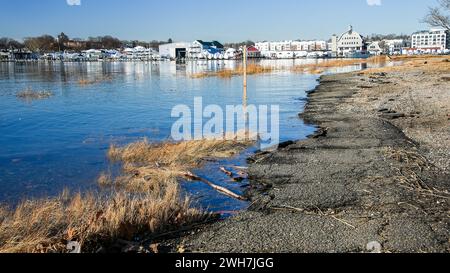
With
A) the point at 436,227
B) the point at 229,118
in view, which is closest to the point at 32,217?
the point at 436,227

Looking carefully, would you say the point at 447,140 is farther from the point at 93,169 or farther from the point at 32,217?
the point at 32,217

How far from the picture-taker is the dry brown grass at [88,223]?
5.98m

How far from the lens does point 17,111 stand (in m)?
26.2

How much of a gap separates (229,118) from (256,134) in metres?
6.30

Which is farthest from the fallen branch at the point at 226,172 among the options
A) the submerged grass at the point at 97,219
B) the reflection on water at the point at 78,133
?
the submerged grass at the point at 97,219

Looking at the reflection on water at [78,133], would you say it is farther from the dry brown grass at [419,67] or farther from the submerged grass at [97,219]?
the dry brown grass at [419,67]

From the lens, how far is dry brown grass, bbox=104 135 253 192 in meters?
10.5

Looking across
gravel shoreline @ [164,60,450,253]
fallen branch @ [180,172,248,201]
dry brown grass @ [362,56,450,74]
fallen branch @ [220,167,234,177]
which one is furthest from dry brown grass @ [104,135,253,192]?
dry brown grass @ [362,56,450,74]

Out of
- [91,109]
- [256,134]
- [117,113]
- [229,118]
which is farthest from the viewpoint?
[91,109]

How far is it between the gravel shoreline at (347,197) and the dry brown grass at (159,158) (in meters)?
1.67

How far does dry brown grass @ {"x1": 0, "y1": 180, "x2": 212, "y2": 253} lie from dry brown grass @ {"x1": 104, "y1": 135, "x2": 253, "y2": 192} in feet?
7.98

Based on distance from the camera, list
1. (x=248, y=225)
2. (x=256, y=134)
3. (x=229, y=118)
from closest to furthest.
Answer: (x=248, y=225) < (x=256, y=134) < (x=229, y=118)

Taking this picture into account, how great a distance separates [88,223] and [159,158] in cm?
636

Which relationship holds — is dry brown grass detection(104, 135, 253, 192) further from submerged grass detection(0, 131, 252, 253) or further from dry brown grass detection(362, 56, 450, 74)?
dry brown grass detection(362, 56, 450, 74)
